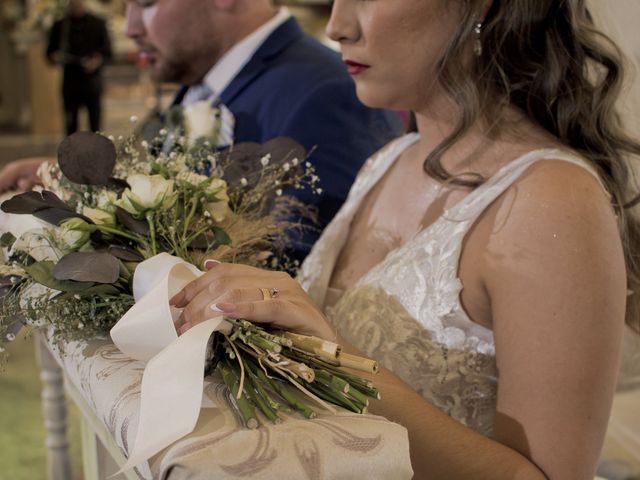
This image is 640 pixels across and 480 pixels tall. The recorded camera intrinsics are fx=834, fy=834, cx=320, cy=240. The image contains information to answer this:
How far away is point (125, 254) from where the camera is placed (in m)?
1.19

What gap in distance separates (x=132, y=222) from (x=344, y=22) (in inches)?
21.1

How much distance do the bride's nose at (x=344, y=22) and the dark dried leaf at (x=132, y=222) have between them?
20.1 inches

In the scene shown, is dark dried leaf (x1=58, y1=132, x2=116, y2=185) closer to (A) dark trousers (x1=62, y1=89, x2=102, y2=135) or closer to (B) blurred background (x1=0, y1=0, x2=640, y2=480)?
(B) blurred background (x1=0, y1=0, x2=640, y2=480)

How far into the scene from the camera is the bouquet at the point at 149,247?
3.13 feet

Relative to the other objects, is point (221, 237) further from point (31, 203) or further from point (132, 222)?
point (31, 203)

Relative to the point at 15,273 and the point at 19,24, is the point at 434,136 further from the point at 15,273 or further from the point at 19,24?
the point at 19,24

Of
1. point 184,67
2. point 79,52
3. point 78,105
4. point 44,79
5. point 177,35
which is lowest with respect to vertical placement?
point 44,79

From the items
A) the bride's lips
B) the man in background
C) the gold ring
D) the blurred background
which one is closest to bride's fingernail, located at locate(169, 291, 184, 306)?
the gold ring

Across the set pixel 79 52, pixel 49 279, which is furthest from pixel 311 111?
pixel 79 52

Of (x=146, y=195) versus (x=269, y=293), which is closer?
(x=269, y=293)

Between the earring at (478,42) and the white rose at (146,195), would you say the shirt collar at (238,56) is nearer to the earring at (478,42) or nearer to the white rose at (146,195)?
the earring at (478,42)

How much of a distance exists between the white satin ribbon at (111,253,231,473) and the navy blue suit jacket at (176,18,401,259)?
94cm

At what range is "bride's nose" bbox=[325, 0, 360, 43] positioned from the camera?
1463mm

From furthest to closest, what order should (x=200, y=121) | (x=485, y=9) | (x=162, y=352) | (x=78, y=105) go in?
(x=78, y=105)
(x=200, y=121)
(x=485, y=9)
(x=162, y=352)
